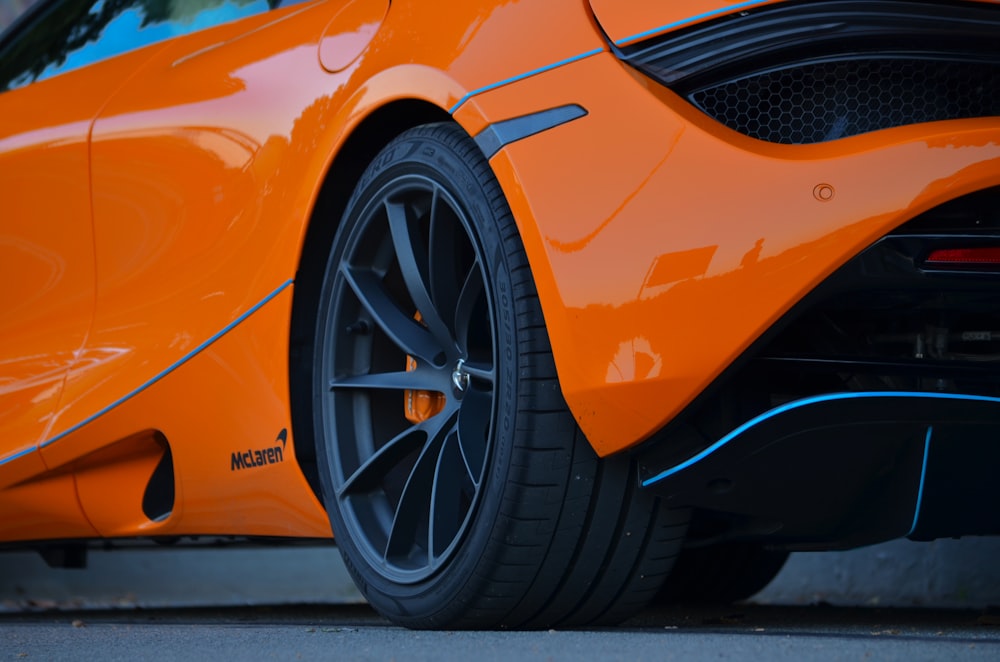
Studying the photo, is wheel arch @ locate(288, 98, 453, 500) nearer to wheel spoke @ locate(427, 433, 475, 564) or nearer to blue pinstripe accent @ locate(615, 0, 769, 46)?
wheel spoke @ locate(427, 433, 475, 564)

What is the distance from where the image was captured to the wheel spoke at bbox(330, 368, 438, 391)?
96.8 inches

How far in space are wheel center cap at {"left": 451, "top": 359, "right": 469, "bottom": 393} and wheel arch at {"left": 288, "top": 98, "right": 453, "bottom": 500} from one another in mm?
460

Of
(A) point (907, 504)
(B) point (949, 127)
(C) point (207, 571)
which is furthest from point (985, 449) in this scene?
(C) point (207, 571)

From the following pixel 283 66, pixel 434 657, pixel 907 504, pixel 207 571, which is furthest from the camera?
pixel 207 571

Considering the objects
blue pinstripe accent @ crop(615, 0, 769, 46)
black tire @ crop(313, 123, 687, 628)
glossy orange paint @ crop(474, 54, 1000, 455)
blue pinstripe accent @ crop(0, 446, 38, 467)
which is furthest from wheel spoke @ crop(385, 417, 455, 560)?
blue pinstripe accent @ crop(0, 446, 38, 467)

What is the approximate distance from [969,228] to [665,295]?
0.45 m

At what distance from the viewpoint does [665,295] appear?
193 cm

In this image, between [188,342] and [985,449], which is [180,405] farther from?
→ [985,449]

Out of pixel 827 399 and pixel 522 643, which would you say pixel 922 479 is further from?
pixel 522 643

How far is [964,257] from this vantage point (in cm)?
192

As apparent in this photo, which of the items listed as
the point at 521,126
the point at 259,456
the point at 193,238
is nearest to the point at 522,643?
the point at 521,126

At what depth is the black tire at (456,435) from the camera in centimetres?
211

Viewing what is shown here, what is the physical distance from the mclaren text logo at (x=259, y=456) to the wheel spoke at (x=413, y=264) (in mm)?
444

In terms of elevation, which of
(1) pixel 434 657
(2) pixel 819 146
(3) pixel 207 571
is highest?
(2) pixel 819 146
